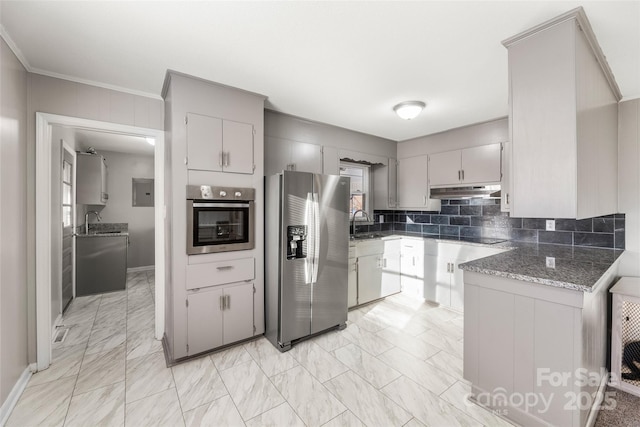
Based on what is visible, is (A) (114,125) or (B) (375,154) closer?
(A) (114,125)

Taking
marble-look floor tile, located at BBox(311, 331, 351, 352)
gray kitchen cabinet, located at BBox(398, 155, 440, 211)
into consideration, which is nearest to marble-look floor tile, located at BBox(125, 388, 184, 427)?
marble-look floor tile, located at BBox(311, 331, 351, 352)

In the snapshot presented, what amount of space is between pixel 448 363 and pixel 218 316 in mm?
2072

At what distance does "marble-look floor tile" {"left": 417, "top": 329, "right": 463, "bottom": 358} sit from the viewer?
100 inches

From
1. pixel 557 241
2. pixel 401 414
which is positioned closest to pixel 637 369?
pixel 557 241

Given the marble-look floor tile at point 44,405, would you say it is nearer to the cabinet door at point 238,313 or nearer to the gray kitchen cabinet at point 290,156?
the cabinet door at point 238,313

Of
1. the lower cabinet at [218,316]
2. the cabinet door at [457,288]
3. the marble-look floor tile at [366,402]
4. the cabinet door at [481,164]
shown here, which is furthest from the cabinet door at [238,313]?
the cabinet door at [481,164]

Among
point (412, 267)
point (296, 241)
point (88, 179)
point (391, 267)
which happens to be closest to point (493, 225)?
point (412, 267)

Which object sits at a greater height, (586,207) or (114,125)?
(114,125)

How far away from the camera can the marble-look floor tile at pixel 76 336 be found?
2631 mm

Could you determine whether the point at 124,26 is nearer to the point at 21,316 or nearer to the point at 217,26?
the point at 217,26

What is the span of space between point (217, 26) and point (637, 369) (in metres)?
3.89

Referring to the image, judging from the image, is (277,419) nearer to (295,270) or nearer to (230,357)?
(230,357)

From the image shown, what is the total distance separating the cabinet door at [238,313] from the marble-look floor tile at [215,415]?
680 mm

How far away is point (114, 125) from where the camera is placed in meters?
→ 2.40
